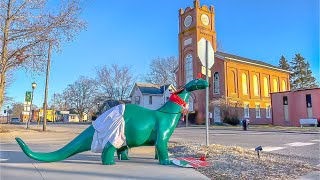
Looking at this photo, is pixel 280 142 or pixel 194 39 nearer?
pixel 280 142


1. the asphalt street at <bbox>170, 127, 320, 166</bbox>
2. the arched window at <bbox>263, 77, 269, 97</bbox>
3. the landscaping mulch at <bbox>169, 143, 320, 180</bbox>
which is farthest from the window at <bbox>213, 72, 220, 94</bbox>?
the landscaping mulch at <bbox>169, 143, 320, 180</bbox>

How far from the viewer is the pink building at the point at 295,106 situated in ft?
123

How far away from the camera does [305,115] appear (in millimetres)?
38469

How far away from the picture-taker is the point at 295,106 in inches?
1560

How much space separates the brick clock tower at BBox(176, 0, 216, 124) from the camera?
4638 cm

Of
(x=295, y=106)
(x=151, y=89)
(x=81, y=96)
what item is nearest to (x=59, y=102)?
(x=81, y=96)

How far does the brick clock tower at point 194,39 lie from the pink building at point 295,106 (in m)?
10.6

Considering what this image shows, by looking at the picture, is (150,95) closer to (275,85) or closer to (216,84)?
(216,84)

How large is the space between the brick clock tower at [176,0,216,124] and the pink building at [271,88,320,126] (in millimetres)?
10615

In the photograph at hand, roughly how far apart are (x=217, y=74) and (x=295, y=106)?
1274 cm

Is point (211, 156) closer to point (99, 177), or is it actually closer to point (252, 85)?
point (99, 177)

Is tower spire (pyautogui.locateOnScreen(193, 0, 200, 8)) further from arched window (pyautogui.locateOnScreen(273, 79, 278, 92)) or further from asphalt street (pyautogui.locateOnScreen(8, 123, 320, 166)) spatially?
asphalt street (pyautogui.locateOnScreen(8, 123, 320, 166))

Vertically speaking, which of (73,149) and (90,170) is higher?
(73,149)

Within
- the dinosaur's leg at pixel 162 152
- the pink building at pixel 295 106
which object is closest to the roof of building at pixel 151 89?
the pink building at pixel 295 106
